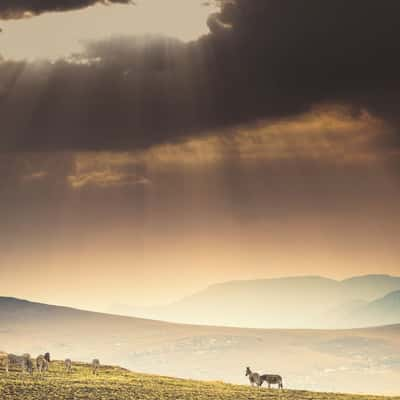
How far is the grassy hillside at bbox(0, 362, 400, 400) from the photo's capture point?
81.4m

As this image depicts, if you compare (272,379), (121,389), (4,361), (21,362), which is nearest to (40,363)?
(21,362)

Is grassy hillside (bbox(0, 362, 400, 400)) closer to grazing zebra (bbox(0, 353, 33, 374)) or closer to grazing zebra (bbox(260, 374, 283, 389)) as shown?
grazing zebra (bbox(0, 353, 33, 374))

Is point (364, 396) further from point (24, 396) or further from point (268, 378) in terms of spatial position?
point (24, 396)

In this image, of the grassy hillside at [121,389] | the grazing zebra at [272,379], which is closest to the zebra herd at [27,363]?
the grassy hillside at [121,389]

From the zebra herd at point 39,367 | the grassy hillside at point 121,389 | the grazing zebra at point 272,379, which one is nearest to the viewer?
the grassy hillside at point 121,389

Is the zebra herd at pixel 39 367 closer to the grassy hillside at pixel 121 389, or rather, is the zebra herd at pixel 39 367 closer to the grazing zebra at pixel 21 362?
the grazing zebra at pixel 21 362

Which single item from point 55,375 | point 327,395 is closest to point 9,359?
→ point 55,375

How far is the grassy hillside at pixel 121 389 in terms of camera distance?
8144 centimetres

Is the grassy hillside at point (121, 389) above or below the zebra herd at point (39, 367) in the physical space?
below

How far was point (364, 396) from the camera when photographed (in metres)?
97.1

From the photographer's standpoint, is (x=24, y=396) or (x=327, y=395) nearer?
(x=24, y=396)

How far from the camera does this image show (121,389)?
289ft

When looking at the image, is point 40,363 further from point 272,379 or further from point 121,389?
point 272,379

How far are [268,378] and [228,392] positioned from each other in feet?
35.4
